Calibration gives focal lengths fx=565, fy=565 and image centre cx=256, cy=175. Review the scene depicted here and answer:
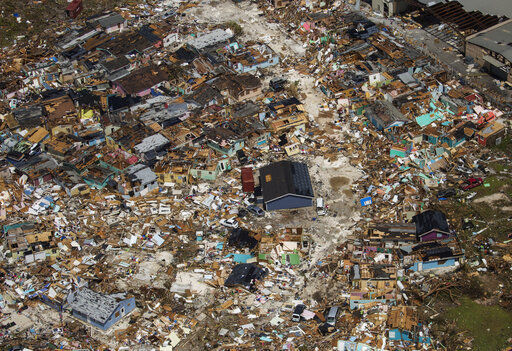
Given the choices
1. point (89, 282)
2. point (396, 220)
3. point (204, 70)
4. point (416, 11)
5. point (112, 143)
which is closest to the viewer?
point (89, 282)

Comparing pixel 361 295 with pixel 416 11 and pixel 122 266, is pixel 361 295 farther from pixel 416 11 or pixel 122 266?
pixel 416 11

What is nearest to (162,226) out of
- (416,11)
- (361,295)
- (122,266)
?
(122,266)

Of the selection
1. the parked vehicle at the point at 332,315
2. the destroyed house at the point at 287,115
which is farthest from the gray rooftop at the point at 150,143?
the parked vehicle at the point at 332,315

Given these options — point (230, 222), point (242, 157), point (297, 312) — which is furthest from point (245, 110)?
point (297, 312)

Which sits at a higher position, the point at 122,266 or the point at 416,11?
the point at 416,11

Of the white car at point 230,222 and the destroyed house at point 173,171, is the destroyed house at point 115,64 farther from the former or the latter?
the white car at point 230,222

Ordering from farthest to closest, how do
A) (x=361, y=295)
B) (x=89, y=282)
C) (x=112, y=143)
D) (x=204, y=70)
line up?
(x=204, y=70) < (x=112, y=143) < (x=89, y=282) < (x=361, y=295)
